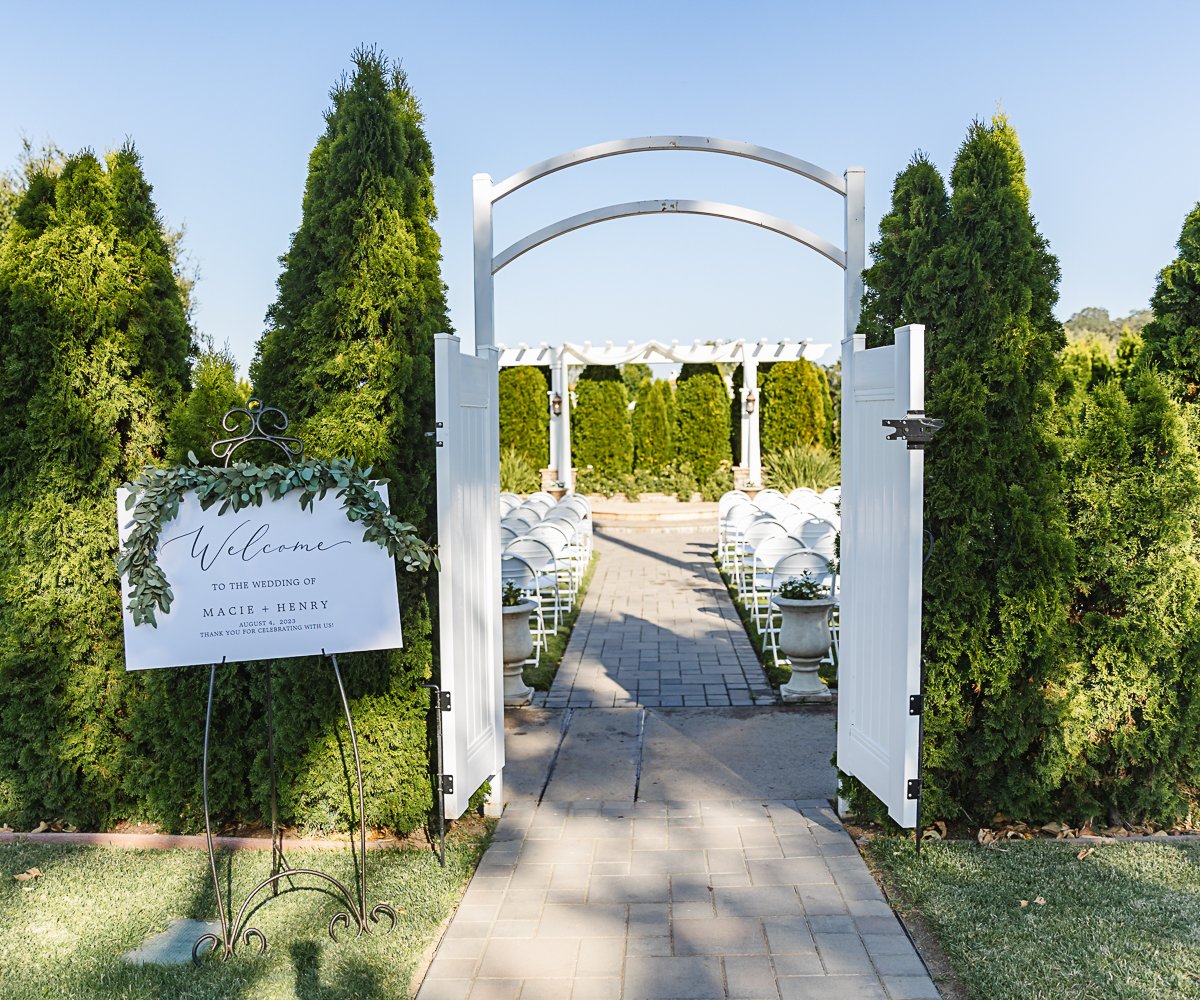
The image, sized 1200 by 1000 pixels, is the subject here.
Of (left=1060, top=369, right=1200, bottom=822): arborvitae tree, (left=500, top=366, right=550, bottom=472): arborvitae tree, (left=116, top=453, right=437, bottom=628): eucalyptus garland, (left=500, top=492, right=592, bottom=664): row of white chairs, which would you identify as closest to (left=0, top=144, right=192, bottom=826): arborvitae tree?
(left=116, top=453, right=437, bottom=628): eucalyptus garland

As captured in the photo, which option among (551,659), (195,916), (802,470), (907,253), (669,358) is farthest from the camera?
(669,358)

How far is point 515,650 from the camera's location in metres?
6.61

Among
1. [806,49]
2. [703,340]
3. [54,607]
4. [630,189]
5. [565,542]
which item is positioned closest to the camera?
[54,607]

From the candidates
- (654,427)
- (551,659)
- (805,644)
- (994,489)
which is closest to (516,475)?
(654,427)

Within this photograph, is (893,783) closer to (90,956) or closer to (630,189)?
(90,956)

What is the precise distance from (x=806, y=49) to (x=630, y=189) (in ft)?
10.2

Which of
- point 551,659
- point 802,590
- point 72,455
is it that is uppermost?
point 72,455

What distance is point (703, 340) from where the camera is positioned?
20.9m

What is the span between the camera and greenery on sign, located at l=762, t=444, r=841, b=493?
19469 millimetres

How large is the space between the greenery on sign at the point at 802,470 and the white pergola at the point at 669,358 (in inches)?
16.1

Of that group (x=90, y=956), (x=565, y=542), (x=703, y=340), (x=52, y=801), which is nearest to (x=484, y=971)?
(x=90, y=956)

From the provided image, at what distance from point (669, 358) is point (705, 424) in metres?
1.90

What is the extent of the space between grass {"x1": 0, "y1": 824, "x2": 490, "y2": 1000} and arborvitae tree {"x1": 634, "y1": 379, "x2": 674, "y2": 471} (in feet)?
60.8

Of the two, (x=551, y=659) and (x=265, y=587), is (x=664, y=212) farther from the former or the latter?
(x=551, y=659)
